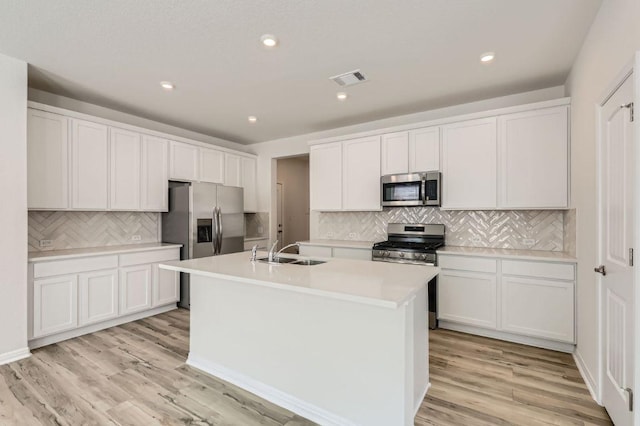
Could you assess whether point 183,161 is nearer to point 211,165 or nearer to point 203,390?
point 211,165

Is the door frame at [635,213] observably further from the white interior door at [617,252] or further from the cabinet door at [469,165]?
the cabinet door at [469,165]

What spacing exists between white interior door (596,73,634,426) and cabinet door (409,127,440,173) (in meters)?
1.78

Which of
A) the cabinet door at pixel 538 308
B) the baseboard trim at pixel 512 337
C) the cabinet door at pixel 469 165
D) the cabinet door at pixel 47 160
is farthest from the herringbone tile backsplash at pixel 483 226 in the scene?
the cabinet door at pixel 47 160

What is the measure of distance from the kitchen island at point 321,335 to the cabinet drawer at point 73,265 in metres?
1.60

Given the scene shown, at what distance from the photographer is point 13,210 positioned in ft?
9.14

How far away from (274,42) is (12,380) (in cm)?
342

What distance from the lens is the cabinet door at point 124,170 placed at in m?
3.86

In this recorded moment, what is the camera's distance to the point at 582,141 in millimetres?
2637

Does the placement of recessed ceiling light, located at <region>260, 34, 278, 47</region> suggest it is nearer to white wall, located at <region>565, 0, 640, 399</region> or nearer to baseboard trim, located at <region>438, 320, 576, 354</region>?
white wall, located at <region>565, 0, 640, 399</region>

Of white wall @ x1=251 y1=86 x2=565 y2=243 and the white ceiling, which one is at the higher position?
the white ceiling

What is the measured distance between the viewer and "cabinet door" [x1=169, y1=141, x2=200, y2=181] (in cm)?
449

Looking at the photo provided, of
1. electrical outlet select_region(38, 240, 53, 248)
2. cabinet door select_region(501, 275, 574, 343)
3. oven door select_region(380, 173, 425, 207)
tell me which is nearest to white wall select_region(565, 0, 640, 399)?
cabinet door select_region(501, 275, 574, 343)

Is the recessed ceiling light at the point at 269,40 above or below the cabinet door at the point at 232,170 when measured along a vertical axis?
above

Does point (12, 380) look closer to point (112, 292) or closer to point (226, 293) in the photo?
point (112, 292)
